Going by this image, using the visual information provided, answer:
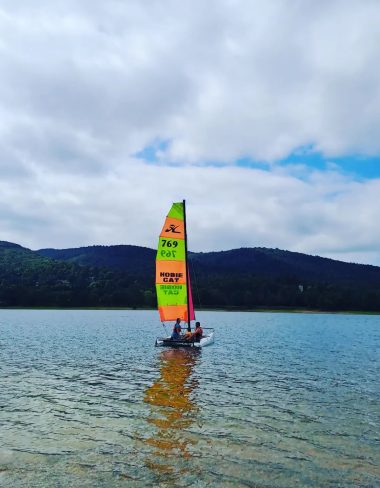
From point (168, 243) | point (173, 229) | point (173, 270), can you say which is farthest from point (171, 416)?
point (173, 229)

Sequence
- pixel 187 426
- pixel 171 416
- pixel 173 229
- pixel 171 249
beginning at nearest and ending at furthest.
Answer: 1. pixel 187 426
2. pixel 171 416
3. pixel 171 249
4. pixel 173 229

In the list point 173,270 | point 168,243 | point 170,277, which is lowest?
point 170,277

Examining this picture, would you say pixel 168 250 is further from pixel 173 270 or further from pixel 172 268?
pixel 173 270

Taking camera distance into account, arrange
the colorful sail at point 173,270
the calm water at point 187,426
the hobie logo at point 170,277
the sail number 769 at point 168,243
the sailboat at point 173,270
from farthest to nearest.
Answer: the hobie logo at point 170,277 → the colorful sail at point 173,270 → the sailboat at point 173,270 → the sail number 769 at point 168,243 → the calm water at point 187,426

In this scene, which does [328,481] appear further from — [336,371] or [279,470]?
[336,371]

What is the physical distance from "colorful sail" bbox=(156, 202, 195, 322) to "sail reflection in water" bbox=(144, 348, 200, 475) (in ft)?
42.4

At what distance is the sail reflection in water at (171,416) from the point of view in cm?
1539

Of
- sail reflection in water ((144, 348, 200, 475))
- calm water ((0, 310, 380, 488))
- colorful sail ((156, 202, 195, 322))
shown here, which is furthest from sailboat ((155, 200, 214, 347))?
calm water ((0, 310, 380, 488))

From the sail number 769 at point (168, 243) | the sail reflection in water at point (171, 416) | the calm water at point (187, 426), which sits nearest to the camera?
the calm water at point (187, 426)

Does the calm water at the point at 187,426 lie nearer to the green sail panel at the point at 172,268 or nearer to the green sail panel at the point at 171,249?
the green sail panel at the point at 172,268

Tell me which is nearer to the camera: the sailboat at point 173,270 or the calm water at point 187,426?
the calm water at point 187,426

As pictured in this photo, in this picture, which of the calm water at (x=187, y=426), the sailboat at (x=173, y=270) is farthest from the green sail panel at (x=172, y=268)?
the calm water at (x=187, y=426)

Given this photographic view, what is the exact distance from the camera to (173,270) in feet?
172

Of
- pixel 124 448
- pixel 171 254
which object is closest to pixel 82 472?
pixel 124 448
